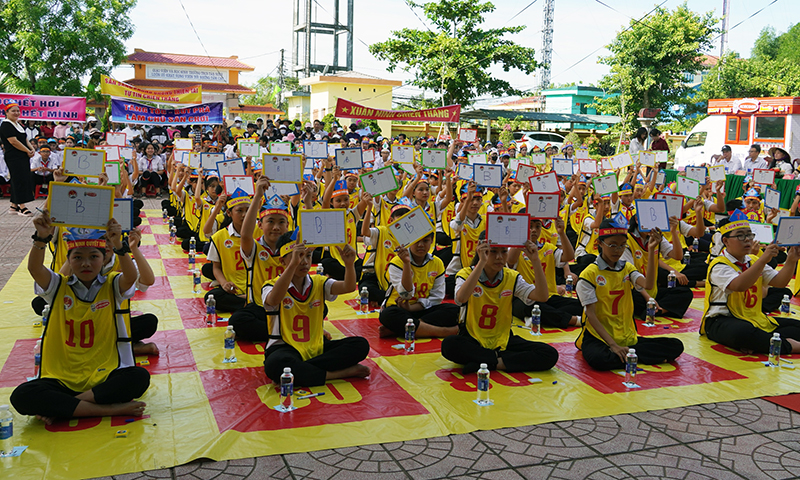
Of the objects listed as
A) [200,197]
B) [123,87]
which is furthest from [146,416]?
[123,87]

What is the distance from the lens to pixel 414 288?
272 inches

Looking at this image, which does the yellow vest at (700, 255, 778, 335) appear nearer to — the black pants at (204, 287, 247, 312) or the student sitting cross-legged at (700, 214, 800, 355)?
the student sitting cross-legged at (700, 214, 800, 355)

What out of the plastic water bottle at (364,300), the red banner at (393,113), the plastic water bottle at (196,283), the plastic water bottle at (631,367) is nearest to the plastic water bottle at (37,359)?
the plastic water bottle at (196,283)

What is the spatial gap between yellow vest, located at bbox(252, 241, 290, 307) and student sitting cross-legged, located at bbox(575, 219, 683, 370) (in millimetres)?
2948

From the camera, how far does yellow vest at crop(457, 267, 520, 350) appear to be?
580cm

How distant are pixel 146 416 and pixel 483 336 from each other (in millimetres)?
2841

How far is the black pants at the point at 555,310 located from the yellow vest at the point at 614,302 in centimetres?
134

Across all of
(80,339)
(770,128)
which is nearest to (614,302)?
(80,339)

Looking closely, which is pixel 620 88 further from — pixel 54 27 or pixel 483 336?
pixel 483 336

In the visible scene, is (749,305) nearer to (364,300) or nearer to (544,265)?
(544,265)

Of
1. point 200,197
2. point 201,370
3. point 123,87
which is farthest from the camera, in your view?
point 123,87

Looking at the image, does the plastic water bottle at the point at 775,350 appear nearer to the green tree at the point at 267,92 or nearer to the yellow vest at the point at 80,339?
the yellow vest at the point at 80,339

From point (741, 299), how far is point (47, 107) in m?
19.3

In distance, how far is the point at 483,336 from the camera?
5.93m
